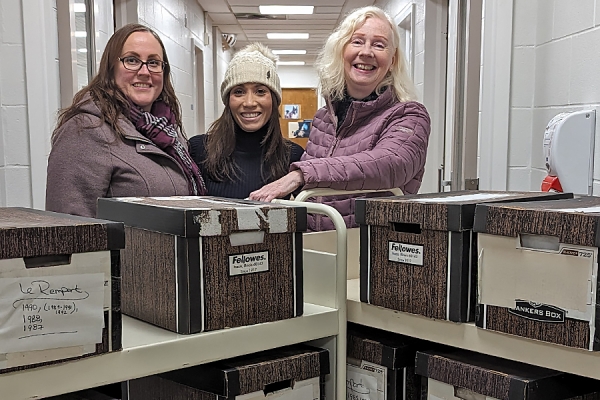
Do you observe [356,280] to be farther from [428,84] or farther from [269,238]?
[428,84]

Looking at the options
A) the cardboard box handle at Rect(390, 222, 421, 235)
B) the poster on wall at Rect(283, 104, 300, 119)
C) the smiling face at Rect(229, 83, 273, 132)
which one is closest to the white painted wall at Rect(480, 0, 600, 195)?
the cardboard box handle at Rect(390, 222, 421, 235)

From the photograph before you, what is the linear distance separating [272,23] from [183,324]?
270 inches

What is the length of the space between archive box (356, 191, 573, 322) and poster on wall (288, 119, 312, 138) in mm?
11005

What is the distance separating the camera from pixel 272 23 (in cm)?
731

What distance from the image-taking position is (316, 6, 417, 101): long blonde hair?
67.5 inches

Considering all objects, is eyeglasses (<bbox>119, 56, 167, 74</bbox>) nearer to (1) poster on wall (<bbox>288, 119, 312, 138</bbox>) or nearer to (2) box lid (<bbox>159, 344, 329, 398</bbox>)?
(2) box lid (<bbox>159, 344, 329, 398</bbox>)

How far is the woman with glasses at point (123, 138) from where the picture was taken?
4.87 feet

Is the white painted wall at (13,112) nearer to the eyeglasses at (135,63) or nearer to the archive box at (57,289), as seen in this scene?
the eyeglasses at (135,63)

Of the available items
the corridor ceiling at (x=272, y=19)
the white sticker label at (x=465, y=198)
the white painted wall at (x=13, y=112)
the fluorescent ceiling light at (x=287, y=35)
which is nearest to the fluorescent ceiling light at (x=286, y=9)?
the corridor ceiling at (x=272, y=19)

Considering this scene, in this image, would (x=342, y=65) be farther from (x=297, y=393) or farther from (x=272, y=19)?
(x=272, y=19)

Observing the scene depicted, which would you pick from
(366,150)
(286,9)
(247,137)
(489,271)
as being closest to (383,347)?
(489,271)

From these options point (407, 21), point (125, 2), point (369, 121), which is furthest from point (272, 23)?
point (369, 121)

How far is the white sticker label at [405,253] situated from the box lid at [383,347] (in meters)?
0.19

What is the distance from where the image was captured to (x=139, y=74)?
1670mm
